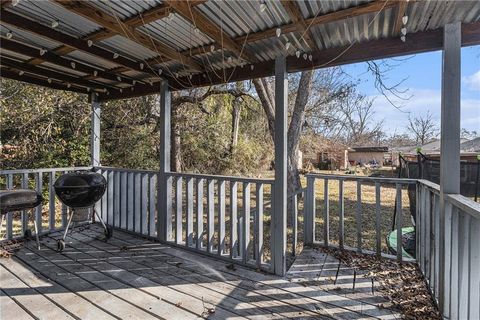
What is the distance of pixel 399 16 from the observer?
6.93 feet

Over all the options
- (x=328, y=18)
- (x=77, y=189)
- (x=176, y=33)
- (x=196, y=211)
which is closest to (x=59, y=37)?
(x=176, y=33)

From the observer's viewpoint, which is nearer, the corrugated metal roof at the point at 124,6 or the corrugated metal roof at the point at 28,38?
the corrugated metal roof at the point at 124,6

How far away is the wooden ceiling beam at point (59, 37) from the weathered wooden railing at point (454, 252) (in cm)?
348

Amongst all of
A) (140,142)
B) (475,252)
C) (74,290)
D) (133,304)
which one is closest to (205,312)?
(133,304)

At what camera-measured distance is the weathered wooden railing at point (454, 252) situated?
5.29 ft

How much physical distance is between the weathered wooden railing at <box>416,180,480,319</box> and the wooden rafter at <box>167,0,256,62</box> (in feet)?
7.23

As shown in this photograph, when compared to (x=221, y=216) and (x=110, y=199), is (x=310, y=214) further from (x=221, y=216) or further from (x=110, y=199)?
(x=110, y=199)

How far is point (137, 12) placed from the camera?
7.48ft

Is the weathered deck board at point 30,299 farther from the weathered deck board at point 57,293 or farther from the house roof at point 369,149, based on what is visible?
the house roof at point 369,149

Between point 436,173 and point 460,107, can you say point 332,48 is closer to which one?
point 460,107

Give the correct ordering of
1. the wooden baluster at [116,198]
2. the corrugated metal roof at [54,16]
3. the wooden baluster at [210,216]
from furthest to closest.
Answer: the wooden baluster at [116,198], the wooden baluster at [210,216], the corrugated metal roof at [54,16]

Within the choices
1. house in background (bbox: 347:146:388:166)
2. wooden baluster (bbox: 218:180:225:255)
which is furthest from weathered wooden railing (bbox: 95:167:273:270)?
house in background (bbox: 347:146:388:166)

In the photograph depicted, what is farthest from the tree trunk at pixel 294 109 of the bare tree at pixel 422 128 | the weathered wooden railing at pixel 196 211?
the bare tree at pixel 422 128

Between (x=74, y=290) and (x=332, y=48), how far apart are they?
3.36 meters
